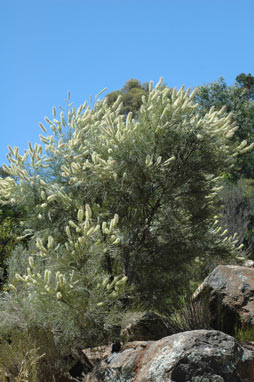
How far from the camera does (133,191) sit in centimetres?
837

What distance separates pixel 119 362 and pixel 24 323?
1.72 metres

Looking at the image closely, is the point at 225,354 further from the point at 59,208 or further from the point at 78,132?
the point at 78,132

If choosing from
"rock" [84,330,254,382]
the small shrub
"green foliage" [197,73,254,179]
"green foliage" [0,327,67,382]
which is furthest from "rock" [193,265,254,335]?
"green foliage" [197,73,254,179]

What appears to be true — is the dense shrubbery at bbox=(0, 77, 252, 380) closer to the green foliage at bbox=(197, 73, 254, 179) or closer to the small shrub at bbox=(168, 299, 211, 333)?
the small shrub at bbox=(168, 299, 211, 333)

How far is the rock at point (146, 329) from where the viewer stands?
7.74 m

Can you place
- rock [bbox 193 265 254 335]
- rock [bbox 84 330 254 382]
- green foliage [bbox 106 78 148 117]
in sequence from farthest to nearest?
green foliage [bbox 106 78 148 117] < rock [bbox 193 265 254 335] < rock [bbox 84 330 254 382]

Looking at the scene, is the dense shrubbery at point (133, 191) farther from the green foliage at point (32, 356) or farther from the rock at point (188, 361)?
the rock at point (188, 361)

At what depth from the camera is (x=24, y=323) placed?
689cm

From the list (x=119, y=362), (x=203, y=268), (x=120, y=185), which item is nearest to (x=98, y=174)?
(x=120, y=185)

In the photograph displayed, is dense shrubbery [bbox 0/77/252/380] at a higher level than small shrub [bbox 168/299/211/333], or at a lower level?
higher

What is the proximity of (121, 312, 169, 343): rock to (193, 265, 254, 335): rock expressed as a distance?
3.04 feet

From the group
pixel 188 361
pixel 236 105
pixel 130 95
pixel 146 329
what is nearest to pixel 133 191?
pixel 146 329

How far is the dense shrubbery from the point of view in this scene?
26.8ft

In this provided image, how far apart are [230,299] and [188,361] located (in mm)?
3279
